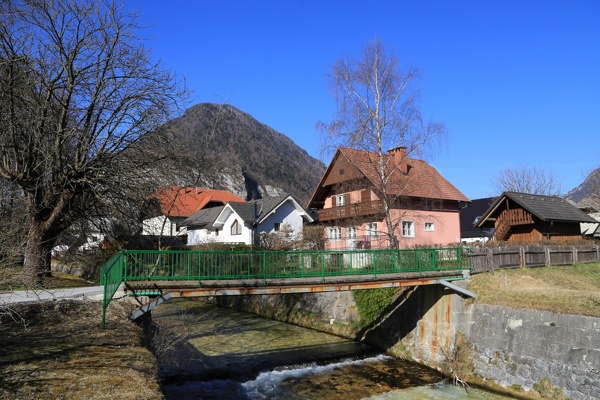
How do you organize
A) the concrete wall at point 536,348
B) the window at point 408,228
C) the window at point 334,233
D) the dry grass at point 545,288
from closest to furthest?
the concrete wall at point 536,348, the dry grass at point 545,288, the window at point 408,228, the window at point 334,233

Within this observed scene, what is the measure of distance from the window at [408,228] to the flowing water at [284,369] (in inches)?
562

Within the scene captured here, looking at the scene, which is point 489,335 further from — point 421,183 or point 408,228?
point 421,183

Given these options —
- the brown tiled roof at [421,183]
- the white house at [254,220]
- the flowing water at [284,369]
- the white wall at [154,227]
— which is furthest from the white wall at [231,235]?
the flowing water at [284,369]

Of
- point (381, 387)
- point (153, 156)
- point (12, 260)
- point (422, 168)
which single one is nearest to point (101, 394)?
point (12, 260)

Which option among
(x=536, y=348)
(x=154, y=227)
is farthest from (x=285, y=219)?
(x=536, y=348)

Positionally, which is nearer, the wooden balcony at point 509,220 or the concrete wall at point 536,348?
the concrete wall at point 536,348

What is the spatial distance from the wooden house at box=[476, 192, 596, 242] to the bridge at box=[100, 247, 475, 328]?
1224 centimetres

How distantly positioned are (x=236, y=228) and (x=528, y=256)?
106ft

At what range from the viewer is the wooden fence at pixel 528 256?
62.6ft

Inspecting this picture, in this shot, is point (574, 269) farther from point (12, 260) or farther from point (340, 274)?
point (12, 260)

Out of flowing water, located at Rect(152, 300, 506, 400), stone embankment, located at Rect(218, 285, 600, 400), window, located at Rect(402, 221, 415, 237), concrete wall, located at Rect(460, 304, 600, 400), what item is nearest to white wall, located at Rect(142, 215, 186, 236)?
flowing water, located at Rect(152, 300, 506, 400)

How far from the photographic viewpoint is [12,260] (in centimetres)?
800

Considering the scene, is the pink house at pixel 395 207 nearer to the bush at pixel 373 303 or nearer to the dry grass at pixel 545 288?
the bush at pixel 373 303

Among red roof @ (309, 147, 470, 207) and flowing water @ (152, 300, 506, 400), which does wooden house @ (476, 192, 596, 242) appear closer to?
red roof @ (309, 147, 470, 207)
